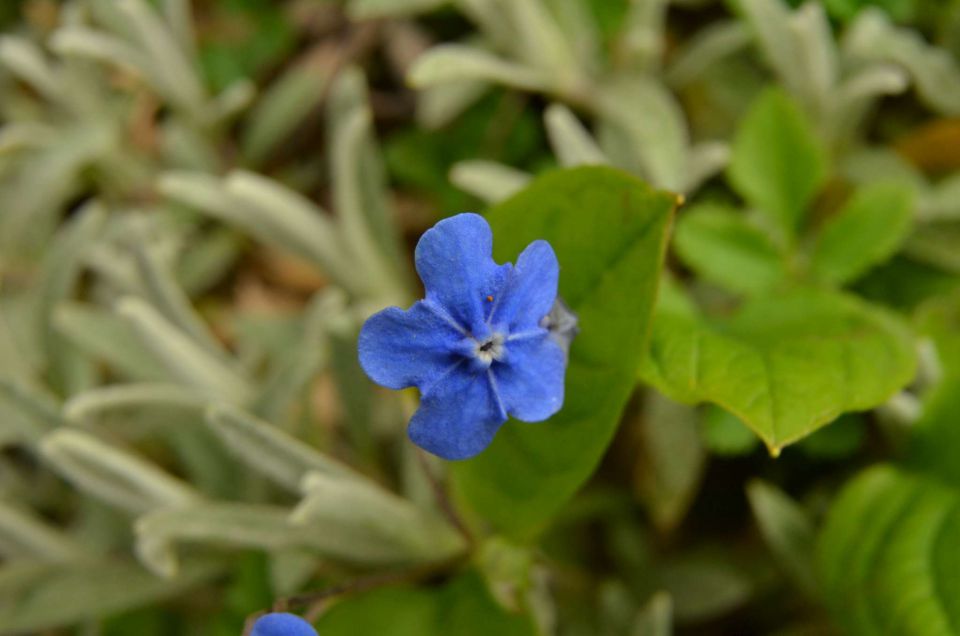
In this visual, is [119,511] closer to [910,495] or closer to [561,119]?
[561,119]

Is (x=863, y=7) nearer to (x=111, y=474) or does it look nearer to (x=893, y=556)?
(x=893, y=556)

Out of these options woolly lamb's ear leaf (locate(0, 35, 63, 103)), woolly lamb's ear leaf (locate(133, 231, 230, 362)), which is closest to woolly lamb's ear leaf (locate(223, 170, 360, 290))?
woolly lamb's ear leaf (locate(133, 231, 230, 362))

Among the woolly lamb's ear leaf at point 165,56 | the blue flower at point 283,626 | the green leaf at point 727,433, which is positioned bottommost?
the green leaf at point 727,433

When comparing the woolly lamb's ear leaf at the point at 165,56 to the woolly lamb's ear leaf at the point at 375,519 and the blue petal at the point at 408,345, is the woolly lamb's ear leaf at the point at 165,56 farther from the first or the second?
the blue petal at the point at 408,345

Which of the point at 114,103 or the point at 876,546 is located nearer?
the point at 876,546

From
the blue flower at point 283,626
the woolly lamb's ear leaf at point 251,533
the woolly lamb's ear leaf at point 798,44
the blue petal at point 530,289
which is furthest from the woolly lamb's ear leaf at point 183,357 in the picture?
the woolly lamb's ear leaf at point 798,44

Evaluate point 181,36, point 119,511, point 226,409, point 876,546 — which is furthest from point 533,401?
point 181,36
